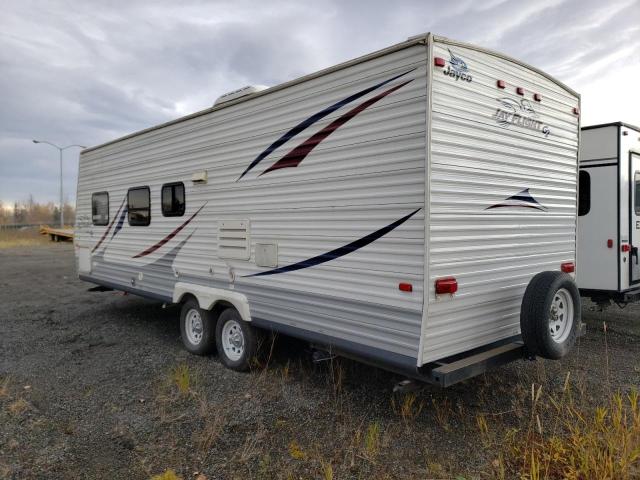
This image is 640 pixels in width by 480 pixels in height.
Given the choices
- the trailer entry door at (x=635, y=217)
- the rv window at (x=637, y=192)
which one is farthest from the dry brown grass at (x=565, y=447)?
the rv window at (x=637, y=192)

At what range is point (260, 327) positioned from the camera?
→ 16.4ft

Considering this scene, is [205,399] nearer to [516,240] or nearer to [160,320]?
[516,240]

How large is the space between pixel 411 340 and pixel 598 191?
4.68 m

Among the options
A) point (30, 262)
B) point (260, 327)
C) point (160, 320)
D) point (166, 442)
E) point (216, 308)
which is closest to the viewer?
point (166, 442)

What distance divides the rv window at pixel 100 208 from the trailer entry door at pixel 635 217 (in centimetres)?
786

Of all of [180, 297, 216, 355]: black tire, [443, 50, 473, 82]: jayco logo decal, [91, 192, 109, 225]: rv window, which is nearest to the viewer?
[443, 50, 473, 82]: jayco logo decal

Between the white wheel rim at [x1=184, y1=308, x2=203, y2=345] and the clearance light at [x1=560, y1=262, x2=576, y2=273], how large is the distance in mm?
4219

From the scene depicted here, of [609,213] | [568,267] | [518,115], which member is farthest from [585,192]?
[518,115]

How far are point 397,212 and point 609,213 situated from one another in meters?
4.52

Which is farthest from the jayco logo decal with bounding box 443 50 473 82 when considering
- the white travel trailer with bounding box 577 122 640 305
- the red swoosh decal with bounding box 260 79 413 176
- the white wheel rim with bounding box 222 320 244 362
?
the white travel trailer with bounding box 577 122 640 305

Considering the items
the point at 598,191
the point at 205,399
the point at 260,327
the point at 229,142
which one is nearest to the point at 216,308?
the point at 260,327

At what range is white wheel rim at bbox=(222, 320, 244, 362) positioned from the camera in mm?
5422

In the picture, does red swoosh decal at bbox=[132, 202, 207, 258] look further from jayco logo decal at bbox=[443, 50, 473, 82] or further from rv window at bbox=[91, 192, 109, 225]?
jayco logo decal at bbox=[443, 50, 473, 82]

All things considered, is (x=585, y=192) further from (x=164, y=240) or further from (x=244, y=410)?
(x=164, y=240)
